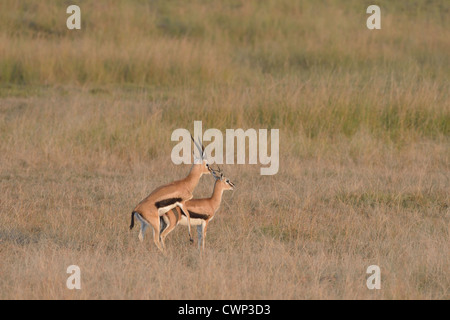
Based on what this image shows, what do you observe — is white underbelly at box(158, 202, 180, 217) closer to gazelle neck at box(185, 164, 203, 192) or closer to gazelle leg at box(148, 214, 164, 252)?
gazelle leg at box(148, 214, 164, 252)

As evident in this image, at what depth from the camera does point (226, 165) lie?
8445 mm

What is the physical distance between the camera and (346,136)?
9.63m

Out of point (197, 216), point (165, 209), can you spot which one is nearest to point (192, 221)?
point (197, 216)

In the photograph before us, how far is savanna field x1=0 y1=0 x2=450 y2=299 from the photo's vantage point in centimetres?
497

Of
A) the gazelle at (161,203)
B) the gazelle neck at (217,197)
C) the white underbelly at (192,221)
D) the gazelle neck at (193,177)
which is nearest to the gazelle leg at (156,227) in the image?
the gazelle at (161,203)

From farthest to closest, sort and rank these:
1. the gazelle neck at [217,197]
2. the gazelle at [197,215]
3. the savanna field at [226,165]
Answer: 1. the gazelle neck at [217,197]
2. the gazelle at [197,215]
3. the savanna field at [226,165]

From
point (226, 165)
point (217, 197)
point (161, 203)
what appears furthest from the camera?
point (226, 165)

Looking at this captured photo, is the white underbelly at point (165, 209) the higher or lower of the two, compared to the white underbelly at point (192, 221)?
higher

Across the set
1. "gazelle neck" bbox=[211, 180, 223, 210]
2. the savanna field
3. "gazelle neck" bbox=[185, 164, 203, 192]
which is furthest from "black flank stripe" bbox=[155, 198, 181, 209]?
"gazelle neck" bbox=[211, 180, 223, 210]

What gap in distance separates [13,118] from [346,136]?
4484mm

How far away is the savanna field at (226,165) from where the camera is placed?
4.97 metres

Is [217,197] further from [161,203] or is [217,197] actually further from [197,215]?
[161,203]

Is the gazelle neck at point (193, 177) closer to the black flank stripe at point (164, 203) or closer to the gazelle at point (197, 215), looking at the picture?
the gazelle at point (197, 215)

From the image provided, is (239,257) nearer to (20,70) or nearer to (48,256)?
(48,256)
